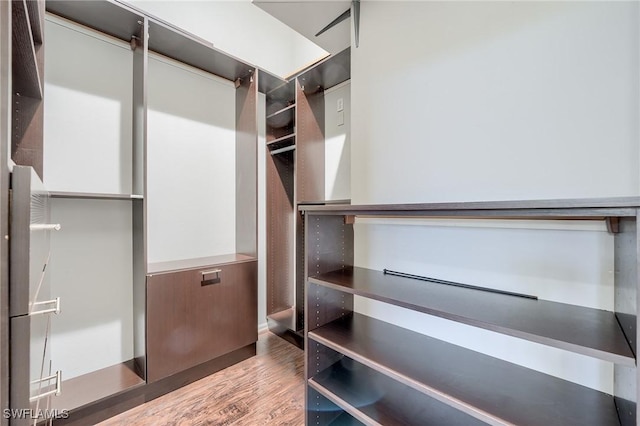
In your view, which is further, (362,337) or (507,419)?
(362,337)

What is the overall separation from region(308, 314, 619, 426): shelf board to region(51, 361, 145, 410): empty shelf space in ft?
4.06

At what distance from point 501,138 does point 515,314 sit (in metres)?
0.70

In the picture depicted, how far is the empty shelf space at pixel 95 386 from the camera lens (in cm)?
149

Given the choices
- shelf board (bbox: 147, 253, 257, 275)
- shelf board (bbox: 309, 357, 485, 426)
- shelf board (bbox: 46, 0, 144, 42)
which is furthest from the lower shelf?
shelf board (bbox: 46, 0, 144, 42)

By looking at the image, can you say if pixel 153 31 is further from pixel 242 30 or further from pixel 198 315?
Answer: pixel 198 315

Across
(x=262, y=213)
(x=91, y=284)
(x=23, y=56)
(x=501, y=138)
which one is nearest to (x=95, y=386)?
(x=91, y=284)

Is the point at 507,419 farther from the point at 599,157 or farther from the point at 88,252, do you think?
the point at 88,252

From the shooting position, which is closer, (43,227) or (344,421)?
(43,227)

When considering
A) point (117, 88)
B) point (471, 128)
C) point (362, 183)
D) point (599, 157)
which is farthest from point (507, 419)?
point (117, 88)

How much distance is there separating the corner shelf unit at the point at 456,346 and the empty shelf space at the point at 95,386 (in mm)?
1159

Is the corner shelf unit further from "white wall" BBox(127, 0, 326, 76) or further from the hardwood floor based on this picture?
"white wall" BBox(127, 0, 326, 76)

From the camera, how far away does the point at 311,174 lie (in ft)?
7.78

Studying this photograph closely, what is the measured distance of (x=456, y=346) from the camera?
1.27 m

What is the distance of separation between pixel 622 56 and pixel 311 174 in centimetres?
183
